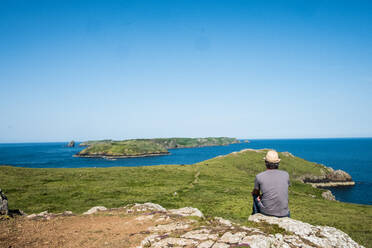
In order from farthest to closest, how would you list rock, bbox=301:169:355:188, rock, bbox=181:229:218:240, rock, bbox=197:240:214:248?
rock, bbox=301:169:355:188 → rock, bbox=181:229:218:240 → rock, bbox=197:240:214:248

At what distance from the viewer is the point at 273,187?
11742 millimetres

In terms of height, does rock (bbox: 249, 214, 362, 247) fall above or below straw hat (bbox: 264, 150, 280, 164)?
below

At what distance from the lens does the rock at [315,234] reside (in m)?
11.2

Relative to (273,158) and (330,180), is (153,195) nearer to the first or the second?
(273,158)

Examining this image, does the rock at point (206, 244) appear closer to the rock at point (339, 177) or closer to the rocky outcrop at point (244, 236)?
the rocky outcrop at point (244, 236)

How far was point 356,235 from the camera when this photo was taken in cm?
2564

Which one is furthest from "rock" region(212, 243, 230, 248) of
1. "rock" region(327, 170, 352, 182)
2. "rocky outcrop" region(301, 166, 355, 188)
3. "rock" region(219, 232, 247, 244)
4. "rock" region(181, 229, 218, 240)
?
"rock" region(327, 170, 352, 182)

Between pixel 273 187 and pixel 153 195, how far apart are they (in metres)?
35.7

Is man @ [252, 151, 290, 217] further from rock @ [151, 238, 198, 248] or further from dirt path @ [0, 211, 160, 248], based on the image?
dirt path @ [0, 211, 160, 248]

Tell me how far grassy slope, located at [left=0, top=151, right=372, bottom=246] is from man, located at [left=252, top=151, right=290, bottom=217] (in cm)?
1125

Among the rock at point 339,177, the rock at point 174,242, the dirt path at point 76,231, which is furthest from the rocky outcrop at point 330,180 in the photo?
the rock at point 174,242

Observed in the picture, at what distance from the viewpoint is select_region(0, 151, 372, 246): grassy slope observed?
33375 millimetres

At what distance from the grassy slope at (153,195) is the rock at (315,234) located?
432 inches

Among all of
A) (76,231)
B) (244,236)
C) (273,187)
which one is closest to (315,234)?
(273,187)
